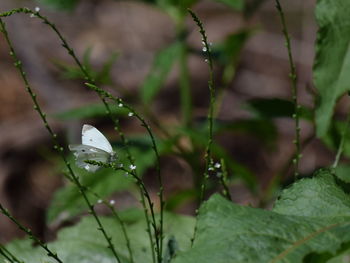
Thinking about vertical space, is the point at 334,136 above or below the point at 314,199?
above

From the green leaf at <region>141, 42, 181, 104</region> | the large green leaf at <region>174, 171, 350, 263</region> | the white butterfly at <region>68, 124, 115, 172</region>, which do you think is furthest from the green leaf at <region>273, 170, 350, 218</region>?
the green leaf at <region>141, 42, 181, 104</region>

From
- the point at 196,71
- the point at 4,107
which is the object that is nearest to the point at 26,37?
the point at 4,107

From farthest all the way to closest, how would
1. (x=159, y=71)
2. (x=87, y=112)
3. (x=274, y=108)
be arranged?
(x=159, y=71), (x=87, y=112), (x=274, y=108)

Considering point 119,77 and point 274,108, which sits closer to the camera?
point 274,108

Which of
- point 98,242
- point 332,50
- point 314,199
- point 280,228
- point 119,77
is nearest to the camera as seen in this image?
point 280,228

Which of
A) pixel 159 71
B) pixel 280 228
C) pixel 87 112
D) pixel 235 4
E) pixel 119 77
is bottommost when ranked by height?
pixel 280 228

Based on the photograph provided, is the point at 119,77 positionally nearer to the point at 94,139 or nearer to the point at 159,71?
the point at 159,71

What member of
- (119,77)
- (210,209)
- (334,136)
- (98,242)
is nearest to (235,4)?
(334,136)
